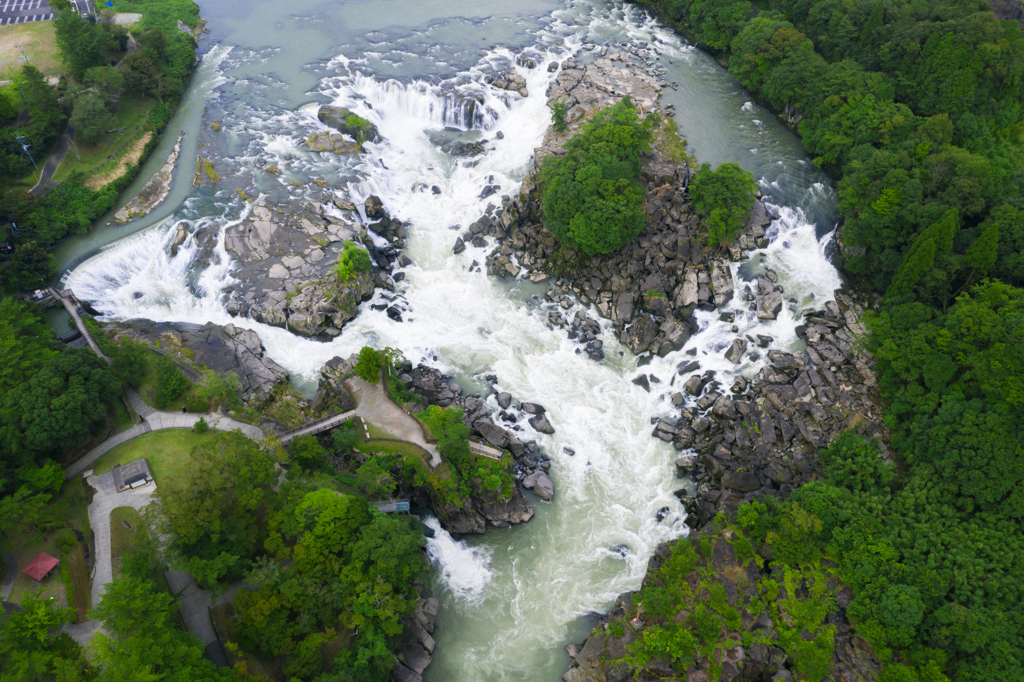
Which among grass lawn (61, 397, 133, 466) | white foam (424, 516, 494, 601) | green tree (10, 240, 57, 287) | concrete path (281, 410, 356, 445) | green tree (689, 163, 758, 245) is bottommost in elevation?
white foam (424, 516, 494, 601)

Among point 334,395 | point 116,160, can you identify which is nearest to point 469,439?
point 334,395

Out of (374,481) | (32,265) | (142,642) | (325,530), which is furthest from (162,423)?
(32,265)

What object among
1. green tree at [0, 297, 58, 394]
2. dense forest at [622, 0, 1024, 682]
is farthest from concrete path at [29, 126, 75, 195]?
dense forest at [622, 0, 1024, 682]

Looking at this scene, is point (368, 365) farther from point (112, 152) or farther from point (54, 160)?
point (54, 160)

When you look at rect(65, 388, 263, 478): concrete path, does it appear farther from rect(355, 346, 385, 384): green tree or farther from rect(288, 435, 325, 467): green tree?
rect(355, 346, 385, 384): green tree

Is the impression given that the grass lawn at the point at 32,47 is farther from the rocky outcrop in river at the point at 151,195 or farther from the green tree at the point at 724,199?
the green tree at the point at 724,199
